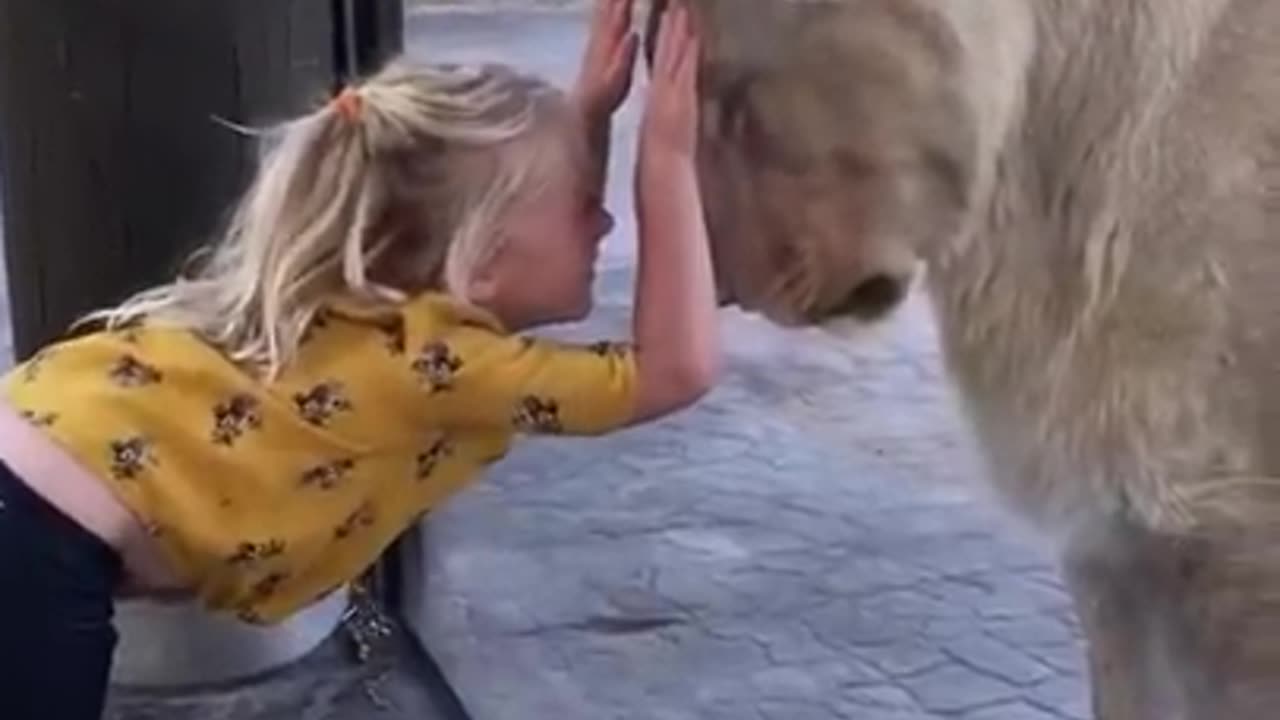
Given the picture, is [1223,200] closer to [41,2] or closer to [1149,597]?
[1149,597]

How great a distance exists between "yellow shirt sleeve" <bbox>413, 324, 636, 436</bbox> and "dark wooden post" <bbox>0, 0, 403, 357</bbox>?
762 mm

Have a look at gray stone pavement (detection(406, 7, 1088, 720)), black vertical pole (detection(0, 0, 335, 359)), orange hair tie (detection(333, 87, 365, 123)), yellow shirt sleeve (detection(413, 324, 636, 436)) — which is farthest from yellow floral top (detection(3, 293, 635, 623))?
black vertical pole (detection(0, 0, 335, 359))

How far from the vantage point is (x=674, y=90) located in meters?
1.58

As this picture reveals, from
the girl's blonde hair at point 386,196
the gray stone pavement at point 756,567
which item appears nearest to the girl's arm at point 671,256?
the girl's blonde hair at point 386,196

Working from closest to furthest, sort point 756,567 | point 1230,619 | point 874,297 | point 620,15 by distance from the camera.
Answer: point 1230,619 < point 874,297 < point 620,15 < point 756,567

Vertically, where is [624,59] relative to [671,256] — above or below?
above

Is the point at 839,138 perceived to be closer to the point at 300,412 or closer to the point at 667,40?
the point at 667,40

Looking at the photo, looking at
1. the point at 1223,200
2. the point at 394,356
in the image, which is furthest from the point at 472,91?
the point at 1223,200

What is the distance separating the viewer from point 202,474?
1943 millimetres

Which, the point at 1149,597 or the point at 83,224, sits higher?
the point at 1149,597

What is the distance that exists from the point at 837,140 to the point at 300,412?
624 millimetres

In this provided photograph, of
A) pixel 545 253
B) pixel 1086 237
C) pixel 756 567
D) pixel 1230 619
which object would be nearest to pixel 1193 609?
pixel 1230 619

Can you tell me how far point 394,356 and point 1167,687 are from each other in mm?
661

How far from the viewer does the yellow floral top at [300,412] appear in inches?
75.1
